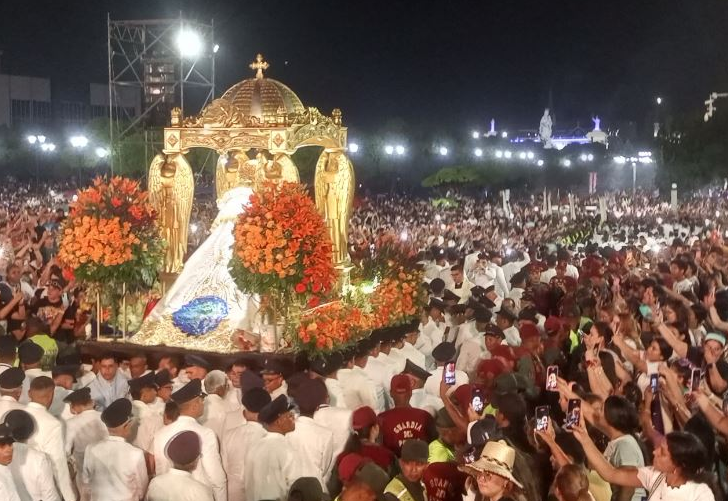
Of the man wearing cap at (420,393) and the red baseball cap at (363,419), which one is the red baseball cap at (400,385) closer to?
the red baseball cap at (363,419)

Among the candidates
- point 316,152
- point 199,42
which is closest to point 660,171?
point 316,152

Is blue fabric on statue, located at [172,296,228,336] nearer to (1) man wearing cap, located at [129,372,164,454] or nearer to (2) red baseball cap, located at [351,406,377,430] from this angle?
(1) man wearing cap, located at [129,372,164,454]

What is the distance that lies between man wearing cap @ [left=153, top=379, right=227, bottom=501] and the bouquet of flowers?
4819mm

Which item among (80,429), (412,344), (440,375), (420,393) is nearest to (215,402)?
(80,429)

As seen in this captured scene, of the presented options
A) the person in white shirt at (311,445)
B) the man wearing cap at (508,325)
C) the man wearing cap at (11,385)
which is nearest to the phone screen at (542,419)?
the person in white shirt at (311,445)

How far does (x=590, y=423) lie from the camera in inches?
306

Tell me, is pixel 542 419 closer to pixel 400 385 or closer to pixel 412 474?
pixel 412 474

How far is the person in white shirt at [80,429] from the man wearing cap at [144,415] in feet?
0.91

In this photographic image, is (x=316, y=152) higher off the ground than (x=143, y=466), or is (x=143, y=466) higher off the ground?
(x=316, y=152)

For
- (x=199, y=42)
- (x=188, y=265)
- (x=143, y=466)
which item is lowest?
(x=143, y=466)

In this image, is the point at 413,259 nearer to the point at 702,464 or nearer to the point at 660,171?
the point at 702,464

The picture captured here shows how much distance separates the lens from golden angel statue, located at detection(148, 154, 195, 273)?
46.9 ft

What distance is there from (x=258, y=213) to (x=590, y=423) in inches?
213

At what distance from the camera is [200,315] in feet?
43.5
